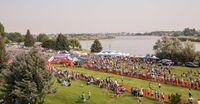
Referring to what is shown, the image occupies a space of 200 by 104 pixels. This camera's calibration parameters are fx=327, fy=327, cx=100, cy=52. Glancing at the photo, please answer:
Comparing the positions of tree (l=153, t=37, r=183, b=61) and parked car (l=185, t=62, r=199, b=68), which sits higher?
tree (l=153, t=37, r=183, b=61)

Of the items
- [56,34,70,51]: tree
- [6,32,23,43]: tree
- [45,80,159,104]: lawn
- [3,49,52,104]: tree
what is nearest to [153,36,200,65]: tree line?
[45,80,159,104]: lawn

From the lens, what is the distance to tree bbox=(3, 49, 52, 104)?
27.9 metres

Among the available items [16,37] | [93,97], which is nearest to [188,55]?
[93,97]

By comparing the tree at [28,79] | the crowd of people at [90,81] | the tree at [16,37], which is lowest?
the tree at [16,37]

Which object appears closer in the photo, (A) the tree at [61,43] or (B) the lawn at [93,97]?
(B) the lawn at [93,97]

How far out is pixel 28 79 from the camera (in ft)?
93.0

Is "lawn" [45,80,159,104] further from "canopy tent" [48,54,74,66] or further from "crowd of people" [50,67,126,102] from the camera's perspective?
"canopy tent" [48,54,74,66]

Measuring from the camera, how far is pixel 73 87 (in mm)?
38844

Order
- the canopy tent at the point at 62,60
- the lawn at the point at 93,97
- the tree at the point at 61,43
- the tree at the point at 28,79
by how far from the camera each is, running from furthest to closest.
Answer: the tree at the point at 61,43 → the canopy tent at the point at 62,60 → the lawn at the point at 93,97 → the tree at the point at 28,79

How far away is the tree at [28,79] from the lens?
2786 cm

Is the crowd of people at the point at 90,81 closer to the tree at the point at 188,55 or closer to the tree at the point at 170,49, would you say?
the tree at the point at 188,55

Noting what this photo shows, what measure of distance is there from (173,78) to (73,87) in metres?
13.3

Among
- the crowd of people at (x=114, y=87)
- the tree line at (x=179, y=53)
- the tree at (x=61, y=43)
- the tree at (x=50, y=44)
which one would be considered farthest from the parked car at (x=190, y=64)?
the tree at (x=50, y=44)

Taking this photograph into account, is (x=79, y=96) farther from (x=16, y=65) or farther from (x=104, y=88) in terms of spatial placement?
(x=16, y=65)
